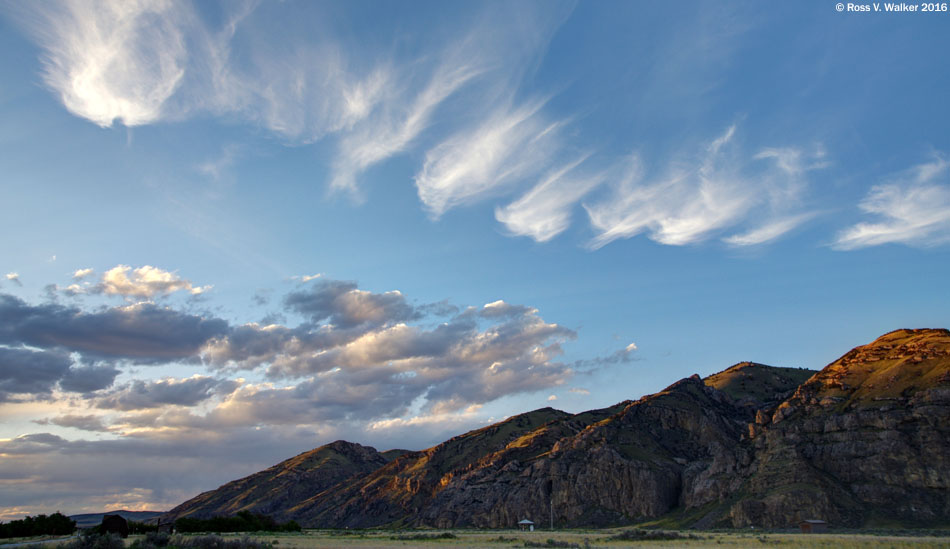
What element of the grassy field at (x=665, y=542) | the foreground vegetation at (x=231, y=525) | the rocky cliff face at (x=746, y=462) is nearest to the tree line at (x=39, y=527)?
the foreground vegetation at (x=231, y=525)

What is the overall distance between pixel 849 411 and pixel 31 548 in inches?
5381

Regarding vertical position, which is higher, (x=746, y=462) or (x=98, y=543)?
(x=98, y=543)

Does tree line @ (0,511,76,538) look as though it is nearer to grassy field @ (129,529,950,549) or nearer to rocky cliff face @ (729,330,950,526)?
grassy field @ (129,529,950,549)

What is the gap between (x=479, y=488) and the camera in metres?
175

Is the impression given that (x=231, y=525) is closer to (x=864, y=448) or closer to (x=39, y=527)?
(x=39, y=527)

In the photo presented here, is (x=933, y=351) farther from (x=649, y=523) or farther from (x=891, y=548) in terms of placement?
(x=891, y=548)

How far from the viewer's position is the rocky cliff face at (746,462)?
106 m

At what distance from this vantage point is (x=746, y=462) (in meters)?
129

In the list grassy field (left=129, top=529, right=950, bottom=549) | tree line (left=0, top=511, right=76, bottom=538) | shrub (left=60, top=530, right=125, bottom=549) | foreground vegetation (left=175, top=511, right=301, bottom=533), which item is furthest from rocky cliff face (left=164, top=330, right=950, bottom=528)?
shrub (left=60, top=530, right=125, bottom=549)

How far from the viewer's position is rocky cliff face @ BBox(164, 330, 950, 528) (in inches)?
4190

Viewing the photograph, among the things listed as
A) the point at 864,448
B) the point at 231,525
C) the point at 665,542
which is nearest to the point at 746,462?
the point at 864,448

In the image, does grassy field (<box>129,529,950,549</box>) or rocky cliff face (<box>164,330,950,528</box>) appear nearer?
grassy field (<box>129,529,950,549</box>)

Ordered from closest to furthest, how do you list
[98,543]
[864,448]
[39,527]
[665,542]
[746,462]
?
[98,543]
[665,542]
[39,527]
[864,448]
[746,462]

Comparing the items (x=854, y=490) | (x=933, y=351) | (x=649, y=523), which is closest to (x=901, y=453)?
(x=854, y=490)
